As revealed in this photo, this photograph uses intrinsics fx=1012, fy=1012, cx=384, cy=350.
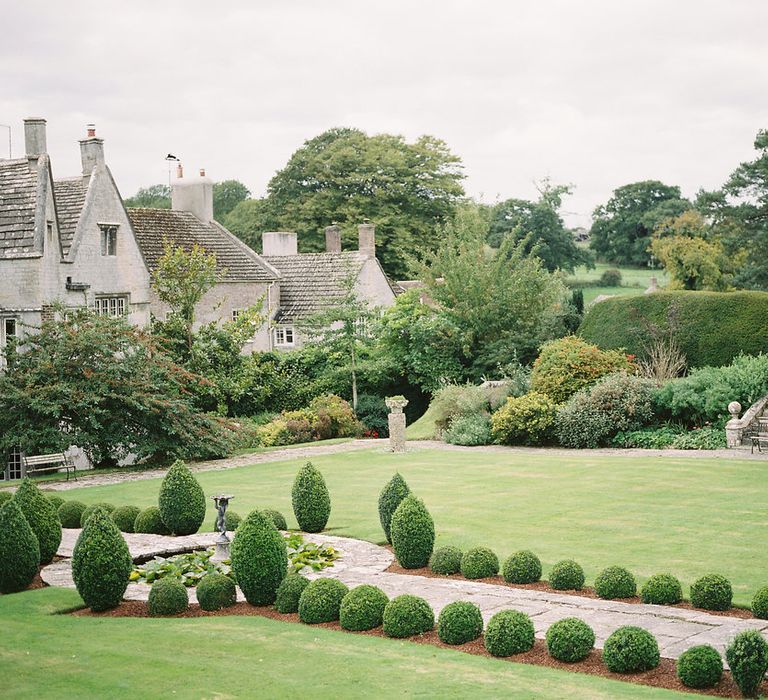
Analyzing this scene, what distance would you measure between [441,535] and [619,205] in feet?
259

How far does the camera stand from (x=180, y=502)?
17.6m

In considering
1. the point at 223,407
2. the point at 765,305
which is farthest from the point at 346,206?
the point at 765,305

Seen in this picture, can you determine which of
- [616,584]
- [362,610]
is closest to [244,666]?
[362,610]

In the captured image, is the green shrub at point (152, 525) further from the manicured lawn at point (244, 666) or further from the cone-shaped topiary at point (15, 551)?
the manicured lawn at point (244, 666)

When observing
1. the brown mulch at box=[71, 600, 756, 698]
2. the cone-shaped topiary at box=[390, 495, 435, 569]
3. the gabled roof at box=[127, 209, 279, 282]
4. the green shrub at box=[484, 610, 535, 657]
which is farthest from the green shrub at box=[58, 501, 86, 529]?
the gabled roof at box=[127, 209, 279, 282]

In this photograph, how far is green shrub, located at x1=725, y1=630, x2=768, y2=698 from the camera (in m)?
9.18

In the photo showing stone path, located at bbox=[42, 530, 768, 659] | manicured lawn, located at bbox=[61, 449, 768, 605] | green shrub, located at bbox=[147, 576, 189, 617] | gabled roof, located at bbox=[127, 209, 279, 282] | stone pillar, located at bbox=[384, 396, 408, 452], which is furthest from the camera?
gabled roof, located at bbox=[127, 209, 279, 282]

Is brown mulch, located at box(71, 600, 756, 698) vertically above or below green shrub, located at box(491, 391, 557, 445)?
below

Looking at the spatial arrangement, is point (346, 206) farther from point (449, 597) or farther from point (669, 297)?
point (449, 597)

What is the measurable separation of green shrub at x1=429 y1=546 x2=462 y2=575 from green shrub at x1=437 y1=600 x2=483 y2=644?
311 centimetres

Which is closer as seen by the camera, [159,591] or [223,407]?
[159,591]

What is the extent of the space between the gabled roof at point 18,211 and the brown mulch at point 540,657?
18544 millimetres

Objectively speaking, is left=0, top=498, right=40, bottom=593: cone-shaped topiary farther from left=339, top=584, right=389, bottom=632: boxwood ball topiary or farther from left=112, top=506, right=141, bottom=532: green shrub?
left=339, top=584, right=389, bottom=632: boxwood ball topiary

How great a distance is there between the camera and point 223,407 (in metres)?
32.8
